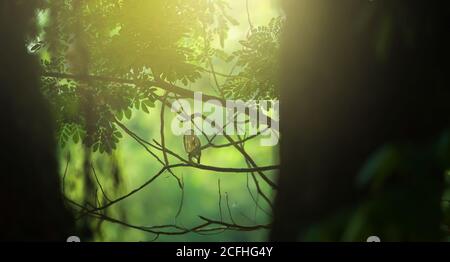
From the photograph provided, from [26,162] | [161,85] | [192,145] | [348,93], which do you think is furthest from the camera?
[161,85]

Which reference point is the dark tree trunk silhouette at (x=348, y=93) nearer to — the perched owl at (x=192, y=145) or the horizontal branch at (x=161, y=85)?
the horizontal branch at (x=161, y=85)

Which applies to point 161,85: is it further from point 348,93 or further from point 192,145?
point 348,93

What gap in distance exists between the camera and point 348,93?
203 cm

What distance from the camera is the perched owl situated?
12.7 feet

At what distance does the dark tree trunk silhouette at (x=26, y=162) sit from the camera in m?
2.44

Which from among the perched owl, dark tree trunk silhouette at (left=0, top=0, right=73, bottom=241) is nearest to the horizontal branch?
the perched owl

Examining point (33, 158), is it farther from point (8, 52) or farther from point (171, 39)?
point (171, 39)

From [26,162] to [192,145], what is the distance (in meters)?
1.51

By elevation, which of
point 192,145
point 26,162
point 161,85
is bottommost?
point 192,145

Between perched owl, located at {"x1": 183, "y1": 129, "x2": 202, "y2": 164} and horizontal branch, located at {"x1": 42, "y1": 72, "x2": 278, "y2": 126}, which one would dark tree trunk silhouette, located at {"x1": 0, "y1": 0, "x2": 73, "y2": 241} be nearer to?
horizontal branch, located at {"x1": 42, "y1": 72, "x2": 278, "y2": 126}

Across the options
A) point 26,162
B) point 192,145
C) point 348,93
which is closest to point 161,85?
Result: point 192,145

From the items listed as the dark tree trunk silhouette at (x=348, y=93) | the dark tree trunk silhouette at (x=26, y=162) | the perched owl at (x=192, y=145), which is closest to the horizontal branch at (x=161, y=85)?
the perched owl at (x=192, y=145)
